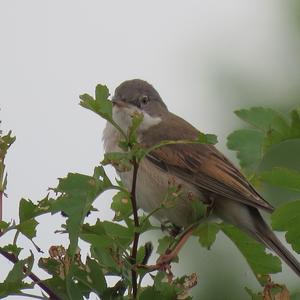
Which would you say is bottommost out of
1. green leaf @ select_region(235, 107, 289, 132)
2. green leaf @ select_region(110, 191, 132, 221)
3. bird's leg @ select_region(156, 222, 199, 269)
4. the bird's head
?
bird's leg @ select_region(156, 222, 199, 269)

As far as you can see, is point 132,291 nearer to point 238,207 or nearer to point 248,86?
point 238,207

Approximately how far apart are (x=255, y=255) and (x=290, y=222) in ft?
1.52

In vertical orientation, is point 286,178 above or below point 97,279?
above

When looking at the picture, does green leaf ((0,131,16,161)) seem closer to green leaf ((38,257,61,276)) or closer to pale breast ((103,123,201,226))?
green leaf ((38,257,61,276))

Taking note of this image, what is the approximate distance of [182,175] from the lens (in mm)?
4570

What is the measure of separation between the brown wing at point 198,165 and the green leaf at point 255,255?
1.05m

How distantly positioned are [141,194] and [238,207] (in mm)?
499

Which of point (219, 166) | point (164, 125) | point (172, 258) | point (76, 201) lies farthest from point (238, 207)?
point (76, 201)

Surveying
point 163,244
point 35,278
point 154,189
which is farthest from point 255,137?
point 154,189

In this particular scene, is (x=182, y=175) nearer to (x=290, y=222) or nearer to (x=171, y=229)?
(x=171, y=229)

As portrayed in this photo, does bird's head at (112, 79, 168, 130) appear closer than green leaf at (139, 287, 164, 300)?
No

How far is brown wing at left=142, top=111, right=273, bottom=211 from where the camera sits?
4.22 meters

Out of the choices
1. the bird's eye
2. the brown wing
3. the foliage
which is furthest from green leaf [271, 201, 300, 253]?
the bird's eye

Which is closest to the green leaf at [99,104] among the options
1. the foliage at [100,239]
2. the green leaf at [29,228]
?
the foliage at [100,239]
